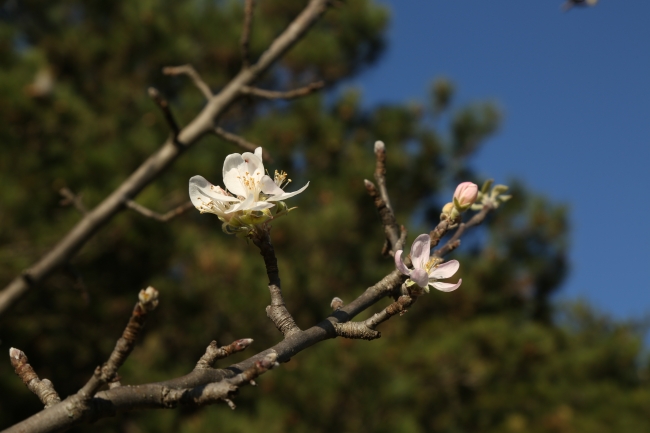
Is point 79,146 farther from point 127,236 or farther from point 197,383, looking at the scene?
point 197,383

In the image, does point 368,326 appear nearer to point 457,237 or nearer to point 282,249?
point 457,237

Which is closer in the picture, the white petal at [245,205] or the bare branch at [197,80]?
the white petal at [245,205]

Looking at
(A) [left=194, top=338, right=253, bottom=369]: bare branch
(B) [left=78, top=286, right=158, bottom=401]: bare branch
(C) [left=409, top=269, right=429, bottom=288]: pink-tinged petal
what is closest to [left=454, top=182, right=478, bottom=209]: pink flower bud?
(C) [left=409, top=269, right=429, bottom=288]: pink-tinged petal

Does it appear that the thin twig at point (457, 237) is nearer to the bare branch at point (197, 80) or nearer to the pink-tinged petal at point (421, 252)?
the pink-tinged petal at point (421, 252)

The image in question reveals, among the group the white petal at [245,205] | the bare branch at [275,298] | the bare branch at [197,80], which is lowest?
the bare branch at [275,298]

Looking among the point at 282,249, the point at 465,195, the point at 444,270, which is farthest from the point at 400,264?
the point at 282,249

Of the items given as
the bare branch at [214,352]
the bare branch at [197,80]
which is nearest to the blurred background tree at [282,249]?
the bare branch at [197,80]

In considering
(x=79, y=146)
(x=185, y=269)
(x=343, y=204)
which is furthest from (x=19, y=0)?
(x=343, y=204)
